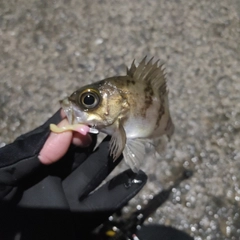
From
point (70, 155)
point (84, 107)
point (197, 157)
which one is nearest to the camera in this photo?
point (84, 107)

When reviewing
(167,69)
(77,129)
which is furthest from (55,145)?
(167,69)

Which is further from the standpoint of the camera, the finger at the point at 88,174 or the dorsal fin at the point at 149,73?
the finger at the point at 88,174

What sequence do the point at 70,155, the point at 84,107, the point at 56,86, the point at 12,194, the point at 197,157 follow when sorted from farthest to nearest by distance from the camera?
the point at 56,86 < the point at 197,157 < the point at 70,155 < the point at 12,194 < the point at 84,107

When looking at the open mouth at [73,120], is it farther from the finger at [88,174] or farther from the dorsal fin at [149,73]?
the finger at [88,174]

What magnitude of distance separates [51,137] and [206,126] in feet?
2.64

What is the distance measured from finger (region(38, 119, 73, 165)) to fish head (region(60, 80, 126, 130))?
118 millimetres

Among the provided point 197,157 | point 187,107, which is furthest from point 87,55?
point 197,157

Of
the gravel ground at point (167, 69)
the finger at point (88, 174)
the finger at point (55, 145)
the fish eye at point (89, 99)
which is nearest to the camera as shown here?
the fish eye at point (89, 99)

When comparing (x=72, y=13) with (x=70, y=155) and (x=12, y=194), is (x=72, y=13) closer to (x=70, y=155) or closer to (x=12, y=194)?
(x=70, y=155)

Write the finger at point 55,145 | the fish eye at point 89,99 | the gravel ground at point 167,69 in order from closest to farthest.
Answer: the fish eye at point 89,99 → the finger at point 55,145 → the gravel ground at point 167,69

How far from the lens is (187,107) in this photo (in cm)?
172

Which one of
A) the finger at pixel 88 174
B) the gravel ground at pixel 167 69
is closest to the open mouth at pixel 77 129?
the finger at pixel 88 174

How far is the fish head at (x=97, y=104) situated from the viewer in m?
0.93

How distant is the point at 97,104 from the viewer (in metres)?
0.93
